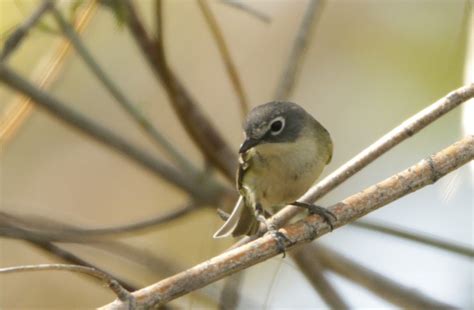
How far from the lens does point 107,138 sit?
447 cm

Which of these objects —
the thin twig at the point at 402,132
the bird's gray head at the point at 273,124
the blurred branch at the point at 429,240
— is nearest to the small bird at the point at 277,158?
the bird's gray head at the point at 273,124

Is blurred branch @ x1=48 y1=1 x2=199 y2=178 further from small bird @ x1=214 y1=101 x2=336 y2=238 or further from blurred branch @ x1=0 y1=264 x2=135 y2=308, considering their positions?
blurred branch @ x1=0 y1=264 x2=135 y2=308

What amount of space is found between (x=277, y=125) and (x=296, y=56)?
58cm

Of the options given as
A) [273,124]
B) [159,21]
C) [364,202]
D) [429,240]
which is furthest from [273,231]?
[159,21]

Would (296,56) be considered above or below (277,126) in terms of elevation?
above

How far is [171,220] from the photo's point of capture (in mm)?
4520

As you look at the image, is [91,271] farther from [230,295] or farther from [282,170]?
[282,170]

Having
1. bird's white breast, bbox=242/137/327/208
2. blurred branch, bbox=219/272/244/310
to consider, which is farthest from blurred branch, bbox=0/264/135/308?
bird's white breast, bbox=242/137/327/208

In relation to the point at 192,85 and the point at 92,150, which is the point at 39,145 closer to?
the point at 92,150

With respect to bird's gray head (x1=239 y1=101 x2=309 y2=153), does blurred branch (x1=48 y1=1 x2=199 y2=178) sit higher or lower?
higher

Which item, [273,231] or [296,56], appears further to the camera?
[296,56]

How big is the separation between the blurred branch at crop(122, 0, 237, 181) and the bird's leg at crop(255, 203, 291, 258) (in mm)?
524

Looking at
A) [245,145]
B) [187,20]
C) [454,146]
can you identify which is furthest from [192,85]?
[454,146]

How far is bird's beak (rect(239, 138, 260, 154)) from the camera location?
4.07 m
